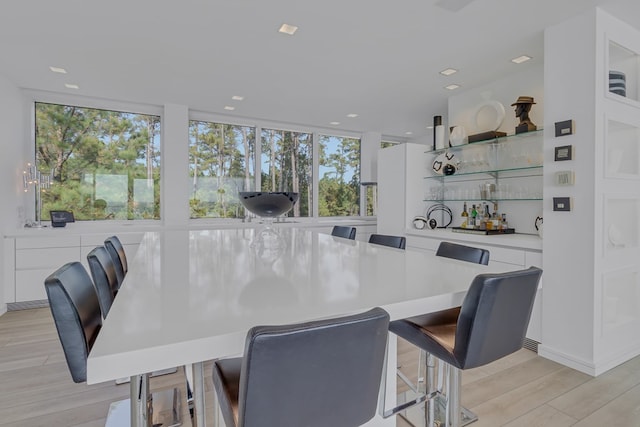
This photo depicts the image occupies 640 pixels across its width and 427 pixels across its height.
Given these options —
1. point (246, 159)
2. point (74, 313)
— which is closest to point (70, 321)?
point (74, 313)

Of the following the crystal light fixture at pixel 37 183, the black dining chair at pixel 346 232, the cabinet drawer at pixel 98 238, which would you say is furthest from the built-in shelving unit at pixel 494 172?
the crystal light fixture at pixel 37 183

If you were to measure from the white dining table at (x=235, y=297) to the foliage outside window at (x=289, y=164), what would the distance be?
147 inches

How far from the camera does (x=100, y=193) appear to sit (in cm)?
435

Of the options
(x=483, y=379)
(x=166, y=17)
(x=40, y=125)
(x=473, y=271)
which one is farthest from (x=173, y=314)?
(x=40, y=125)

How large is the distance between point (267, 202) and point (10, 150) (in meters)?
3.43

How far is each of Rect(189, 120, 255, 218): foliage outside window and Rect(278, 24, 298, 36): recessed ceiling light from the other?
2.85m

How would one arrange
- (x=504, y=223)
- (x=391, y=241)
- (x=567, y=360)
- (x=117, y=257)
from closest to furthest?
(x=117, y=257), (x=567, y=360), (x=391, y=241), (x=504, y=223)

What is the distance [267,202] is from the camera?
2.10m

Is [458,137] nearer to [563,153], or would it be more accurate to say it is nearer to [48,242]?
[563,153]

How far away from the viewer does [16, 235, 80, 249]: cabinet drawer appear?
11.4ft

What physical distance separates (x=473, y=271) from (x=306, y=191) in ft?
15.0

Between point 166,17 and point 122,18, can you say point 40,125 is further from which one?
point 166,17

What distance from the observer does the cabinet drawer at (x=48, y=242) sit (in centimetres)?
349

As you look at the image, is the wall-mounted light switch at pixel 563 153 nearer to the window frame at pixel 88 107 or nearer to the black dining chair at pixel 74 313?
the black dining chair at pixel 74 313
